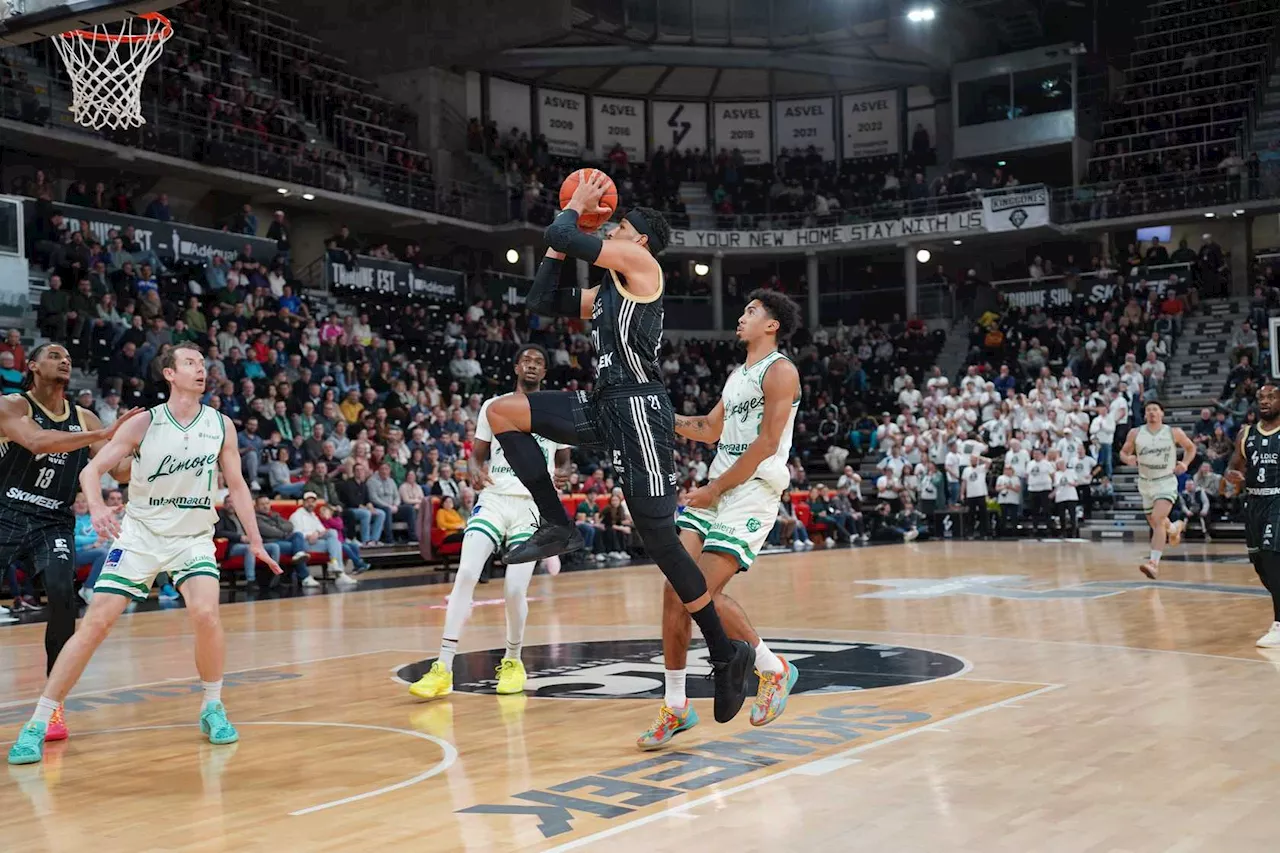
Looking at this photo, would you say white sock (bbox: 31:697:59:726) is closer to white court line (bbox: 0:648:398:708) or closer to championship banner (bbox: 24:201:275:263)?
white court line (bbox: 0:648:398:708)

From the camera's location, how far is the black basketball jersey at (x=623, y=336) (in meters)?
5.49

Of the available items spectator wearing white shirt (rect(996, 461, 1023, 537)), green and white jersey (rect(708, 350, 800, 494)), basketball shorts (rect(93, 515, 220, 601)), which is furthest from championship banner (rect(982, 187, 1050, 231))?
basketball shorts (rect(93, 515, 220, 601))

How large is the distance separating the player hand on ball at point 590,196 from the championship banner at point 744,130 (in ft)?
116

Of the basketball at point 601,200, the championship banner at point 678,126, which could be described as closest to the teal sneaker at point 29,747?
the basketball at point 601,200

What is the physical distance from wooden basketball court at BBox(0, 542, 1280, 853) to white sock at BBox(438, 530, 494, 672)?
1.05 feet

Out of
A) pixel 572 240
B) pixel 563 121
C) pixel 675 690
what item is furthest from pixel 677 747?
pixel 563 121

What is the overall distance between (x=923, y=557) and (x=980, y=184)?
19.3 meters

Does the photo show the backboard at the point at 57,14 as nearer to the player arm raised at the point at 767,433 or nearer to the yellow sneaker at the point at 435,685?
the yellow sneaker at the point at 435,685

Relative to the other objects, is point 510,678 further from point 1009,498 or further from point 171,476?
point 1009,498

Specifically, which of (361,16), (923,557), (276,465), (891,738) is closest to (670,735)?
(891,738)

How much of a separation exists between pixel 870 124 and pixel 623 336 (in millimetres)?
35715

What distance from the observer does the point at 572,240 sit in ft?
16.9

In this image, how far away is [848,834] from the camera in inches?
166

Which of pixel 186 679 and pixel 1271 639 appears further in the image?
pixel 1271 639
